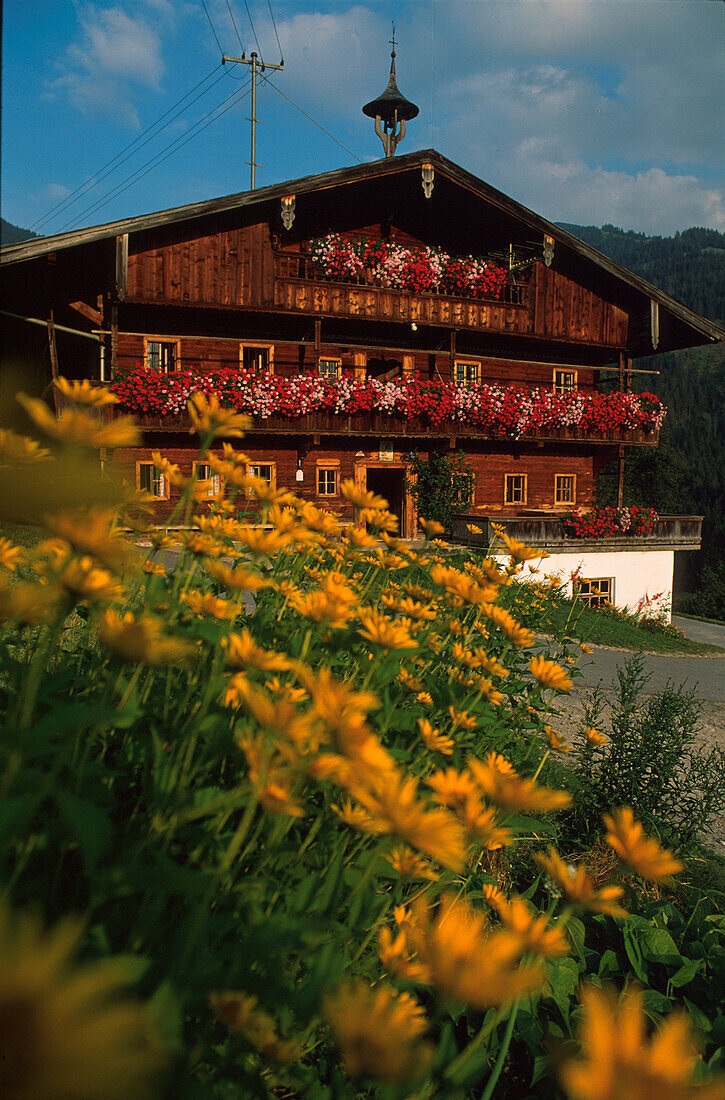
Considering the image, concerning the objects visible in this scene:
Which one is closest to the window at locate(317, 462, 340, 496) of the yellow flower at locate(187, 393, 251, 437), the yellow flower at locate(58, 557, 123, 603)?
the yellow flower at locate(187, 393, 251, 437)

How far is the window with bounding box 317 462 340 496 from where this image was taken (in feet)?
52.5

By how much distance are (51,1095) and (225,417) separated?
4.23 feet

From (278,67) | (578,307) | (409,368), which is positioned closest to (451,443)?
(409,368)

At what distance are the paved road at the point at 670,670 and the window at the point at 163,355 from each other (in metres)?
11.0

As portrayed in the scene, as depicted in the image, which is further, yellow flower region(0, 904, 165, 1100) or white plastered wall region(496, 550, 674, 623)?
white plastered wall region(496, 550, 674, 623)

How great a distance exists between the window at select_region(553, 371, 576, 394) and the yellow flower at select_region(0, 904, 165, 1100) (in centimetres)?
1873

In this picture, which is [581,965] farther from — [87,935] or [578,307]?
[578,307]

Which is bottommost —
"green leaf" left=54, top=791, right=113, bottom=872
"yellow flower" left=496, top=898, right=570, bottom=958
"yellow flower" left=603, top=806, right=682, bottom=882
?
"yellow flower" left=496, top=898, right=570, bottom=958

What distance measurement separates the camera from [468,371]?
17.1 metres

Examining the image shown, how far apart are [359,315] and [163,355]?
15.2ft

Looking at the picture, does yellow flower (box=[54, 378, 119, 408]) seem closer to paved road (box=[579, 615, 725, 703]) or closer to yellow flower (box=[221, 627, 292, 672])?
yellow flower (box=[221, 627, 292, 672])

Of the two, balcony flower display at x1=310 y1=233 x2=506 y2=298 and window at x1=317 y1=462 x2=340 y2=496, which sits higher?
balcony flower display at x1=310 y1=233 x2=506 y2=298

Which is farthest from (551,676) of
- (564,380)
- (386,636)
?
(564,380)

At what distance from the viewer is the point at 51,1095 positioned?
0.29 meters
